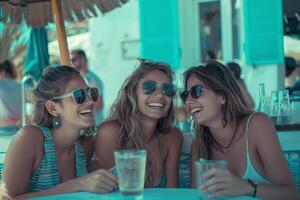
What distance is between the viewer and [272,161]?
2.35 m

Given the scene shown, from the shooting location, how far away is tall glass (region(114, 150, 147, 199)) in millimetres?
1724

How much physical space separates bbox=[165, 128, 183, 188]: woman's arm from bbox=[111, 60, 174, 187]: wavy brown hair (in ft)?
0.37

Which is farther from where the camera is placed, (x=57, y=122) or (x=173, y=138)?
(x=173, y=138)

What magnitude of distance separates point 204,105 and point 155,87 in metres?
0.31

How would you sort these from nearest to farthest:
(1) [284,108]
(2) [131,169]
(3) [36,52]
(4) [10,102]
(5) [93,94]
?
1. (2) [131,169]
2. (5) [93,94]
3. (1) [284,108]
4. (3) [36,52]
5. (4) [10,102]

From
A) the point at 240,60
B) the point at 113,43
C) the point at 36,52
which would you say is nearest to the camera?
the point at 36,52

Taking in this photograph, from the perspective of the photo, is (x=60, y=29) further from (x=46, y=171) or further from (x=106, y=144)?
(x=46, y=171)

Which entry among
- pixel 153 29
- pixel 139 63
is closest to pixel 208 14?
pixel 153 29

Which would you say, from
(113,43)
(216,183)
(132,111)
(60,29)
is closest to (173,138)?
(132,111)

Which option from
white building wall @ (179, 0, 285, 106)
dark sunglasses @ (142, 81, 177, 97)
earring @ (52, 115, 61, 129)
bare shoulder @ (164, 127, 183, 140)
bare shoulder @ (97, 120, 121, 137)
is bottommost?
bare shoulder @ (164, 127, 183, 140)

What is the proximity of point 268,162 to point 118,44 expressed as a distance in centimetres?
655

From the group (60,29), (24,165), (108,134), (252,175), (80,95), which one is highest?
(60,29)

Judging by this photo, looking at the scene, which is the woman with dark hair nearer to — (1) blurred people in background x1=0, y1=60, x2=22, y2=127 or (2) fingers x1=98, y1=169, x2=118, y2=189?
(2) fingers x1=98, y1=169, x2=118, y2=189

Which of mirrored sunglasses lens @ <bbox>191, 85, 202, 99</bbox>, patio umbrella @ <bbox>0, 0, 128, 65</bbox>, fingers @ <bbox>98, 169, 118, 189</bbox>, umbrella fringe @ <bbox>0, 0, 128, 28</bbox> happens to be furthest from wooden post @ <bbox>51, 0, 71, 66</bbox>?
fingers @ <bbox>98, 169, 118, 189</bbox>
